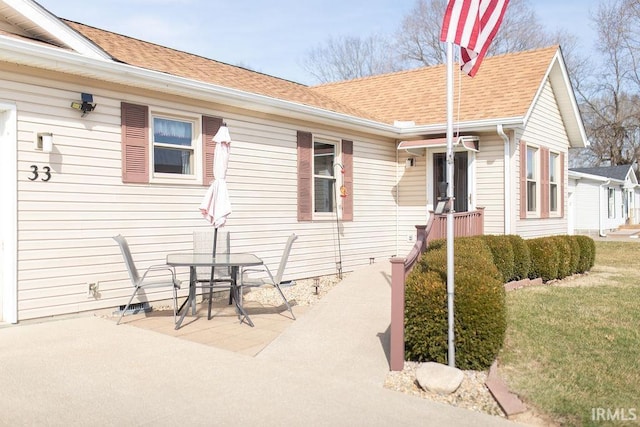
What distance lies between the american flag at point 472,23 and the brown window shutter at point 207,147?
413 centimetres

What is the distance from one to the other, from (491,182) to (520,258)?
2167 mm

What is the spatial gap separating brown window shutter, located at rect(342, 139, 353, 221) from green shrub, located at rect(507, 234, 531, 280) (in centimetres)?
295

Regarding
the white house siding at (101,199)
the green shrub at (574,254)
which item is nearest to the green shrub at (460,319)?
the white house siding at (101,199)

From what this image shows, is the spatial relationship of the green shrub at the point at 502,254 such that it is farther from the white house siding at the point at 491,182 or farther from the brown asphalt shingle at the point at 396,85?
the brown asphalt shingle at the point at 396,85

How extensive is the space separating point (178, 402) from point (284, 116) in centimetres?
598

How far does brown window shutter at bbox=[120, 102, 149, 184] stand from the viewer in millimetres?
6902

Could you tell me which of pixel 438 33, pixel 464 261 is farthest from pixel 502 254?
pixel 438 33

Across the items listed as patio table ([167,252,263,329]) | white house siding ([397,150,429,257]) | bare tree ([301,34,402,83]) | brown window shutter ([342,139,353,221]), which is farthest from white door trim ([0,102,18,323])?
bare tree ([301,34,402,83])

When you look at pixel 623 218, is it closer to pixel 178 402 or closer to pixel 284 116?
pixel 284 116

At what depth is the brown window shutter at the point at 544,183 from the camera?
12.0 metres

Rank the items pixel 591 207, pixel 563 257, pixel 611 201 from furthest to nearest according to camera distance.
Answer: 1. pixel 611 201
2. pixel 591 207
3. pixel 563 257

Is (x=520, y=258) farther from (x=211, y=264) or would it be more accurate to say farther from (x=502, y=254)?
(x=211, y=264)

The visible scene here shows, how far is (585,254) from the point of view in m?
10.6

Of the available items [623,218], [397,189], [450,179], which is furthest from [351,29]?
[450,179]
